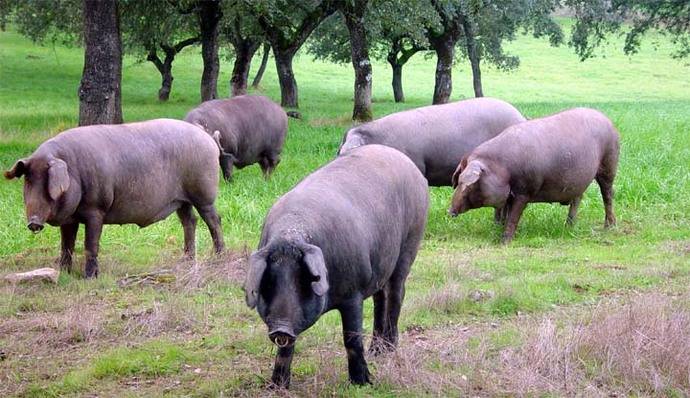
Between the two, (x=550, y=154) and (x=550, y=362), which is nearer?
(x=550, y=362)

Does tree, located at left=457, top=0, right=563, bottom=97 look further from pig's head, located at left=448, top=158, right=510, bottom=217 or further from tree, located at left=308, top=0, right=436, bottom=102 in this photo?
pig's head, located at left=448, top=158, right=510, bottom=217

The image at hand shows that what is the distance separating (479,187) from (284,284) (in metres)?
6.75

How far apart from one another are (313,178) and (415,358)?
1379mm

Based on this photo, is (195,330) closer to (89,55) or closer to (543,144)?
(543,144)

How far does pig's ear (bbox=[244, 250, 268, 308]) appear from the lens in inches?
187

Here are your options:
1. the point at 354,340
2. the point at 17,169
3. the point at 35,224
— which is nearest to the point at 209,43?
the point at 17,169

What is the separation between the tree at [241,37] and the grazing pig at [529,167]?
39.8 feet

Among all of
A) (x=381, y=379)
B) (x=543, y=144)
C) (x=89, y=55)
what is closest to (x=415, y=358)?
(x=381, y=379)

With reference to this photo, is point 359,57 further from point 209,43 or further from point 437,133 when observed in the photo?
point 437,133

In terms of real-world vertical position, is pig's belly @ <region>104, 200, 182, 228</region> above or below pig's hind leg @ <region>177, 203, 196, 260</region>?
above

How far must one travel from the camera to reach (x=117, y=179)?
9180 mm

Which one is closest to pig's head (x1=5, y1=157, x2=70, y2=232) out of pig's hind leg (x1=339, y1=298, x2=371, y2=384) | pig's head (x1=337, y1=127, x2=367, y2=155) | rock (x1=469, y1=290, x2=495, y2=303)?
rock (x1=469, y1=290, x2=495, y2=303)

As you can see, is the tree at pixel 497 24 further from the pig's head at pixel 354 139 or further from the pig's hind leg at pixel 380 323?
the pig's hind leg at pixel 380 323

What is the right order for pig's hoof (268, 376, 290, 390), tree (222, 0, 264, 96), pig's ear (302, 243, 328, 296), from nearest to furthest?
pig's ear (302, 243, 328, 296), pig's hoof (268, 376, 290, 390), tree (222, 0, 264, 96)
